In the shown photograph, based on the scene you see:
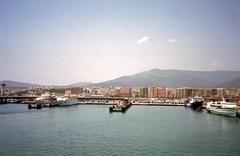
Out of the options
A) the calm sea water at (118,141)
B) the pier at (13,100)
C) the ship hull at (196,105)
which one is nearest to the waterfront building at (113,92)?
the pier at (13,100)

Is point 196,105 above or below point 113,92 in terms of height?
below

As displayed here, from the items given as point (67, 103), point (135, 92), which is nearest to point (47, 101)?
point (67, 103)

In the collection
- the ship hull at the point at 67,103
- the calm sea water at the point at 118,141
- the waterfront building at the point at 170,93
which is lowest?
the calm sea water at the point at 118,141

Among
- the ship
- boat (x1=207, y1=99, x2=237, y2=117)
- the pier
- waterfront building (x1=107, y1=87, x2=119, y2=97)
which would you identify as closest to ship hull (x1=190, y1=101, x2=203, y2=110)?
boat (x1=207, y1=99, x2=237, y2=117)

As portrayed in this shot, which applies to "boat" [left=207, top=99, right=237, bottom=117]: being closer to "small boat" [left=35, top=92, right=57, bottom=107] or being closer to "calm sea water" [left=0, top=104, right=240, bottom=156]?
"calm sea water" [left=0, top=104, right=240, bottom=156]

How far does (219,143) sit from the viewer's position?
558 inches

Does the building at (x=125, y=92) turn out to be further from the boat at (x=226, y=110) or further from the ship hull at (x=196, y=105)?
the boat at (x=226, y=110)

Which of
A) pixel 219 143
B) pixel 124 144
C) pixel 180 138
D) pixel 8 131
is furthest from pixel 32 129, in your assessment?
pixel 219 143

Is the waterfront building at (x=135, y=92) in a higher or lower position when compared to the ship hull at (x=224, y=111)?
higher

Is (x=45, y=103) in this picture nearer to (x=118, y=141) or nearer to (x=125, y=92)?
(x=118, y=141)

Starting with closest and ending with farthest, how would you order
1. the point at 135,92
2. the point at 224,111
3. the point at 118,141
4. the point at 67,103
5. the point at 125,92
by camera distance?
the point at 118,141, the point at 224,111, the point at 67,103, the point at 135,92, the point at 125,92

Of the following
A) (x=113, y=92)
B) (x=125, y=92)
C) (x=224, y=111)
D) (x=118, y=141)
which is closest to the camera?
(x=118, y=141)

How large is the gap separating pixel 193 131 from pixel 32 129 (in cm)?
792

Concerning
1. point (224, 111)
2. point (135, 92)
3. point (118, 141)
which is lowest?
point (118, 141)
